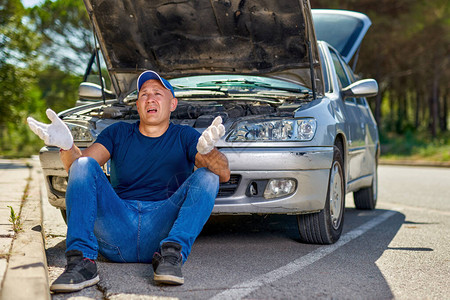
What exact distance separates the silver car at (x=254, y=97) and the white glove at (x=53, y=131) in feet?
4.08

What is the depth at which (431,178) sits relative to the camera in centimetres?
1291

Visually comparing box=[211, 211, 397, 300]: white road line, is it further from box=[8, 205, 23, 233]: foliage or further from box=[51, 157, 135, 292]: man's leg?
box=[8, 205, 23, 233]: foliage

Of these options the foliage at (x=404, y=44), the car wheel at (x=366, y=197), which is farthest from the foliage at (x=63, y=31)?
the car wheel at (x=366, y=197)

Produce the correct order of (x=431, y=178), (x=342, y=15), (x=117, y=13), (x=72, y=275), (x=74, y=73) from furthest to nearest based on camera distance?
1. (x=74, y=73)
2. (x=431, y=178)
3. (x=342, y=15)
4. (x=117, y=13)
5. (x=72, y=275)

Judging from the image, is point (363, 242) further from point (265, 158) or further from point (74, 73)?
point (74, 73)

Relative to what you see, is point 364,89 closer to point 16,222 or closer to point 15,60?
point 16,222

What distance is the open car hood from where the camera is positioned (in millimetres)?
5730

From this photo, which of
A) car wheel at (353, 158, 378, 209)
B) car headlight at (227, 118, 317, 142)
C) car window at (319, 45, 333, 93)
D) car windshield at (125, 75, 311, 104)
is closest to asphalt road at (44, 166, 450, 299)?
car wheel at (353, 158, 378, 209)

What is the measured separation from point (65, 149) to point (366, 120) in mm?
4361

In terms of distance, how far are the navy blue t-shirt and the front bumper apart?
626mm

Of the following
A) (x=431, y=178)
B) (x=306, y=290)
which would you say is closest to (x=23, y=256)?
(x=306, y=290)

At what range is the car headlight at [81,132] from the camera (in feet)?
16.6

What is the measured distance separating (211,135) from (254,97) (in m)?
2.12

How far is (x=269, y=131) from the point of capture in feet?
15.6
